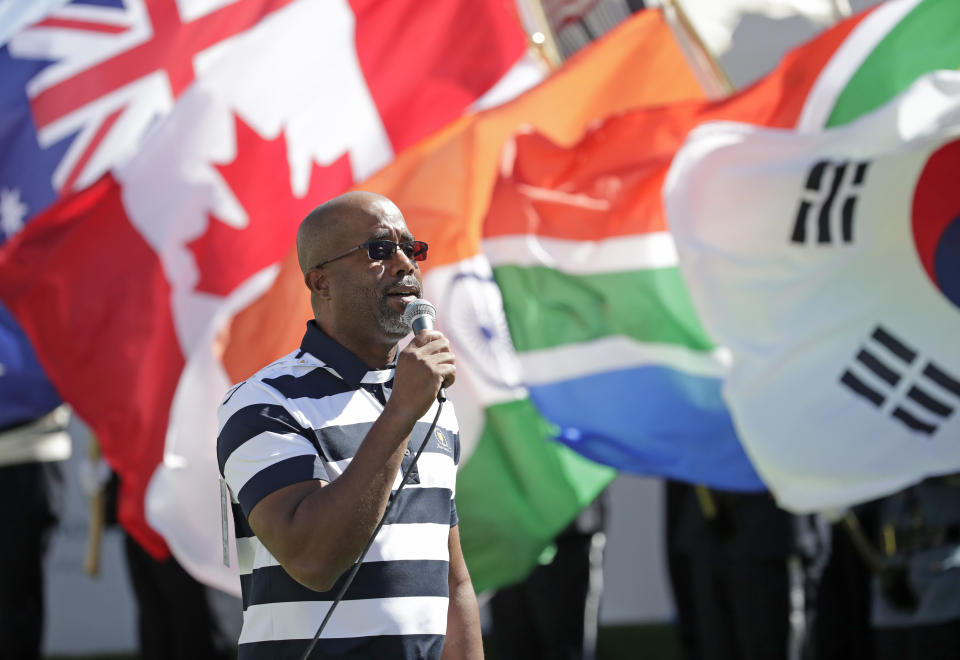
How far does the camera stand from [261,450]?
188 cm

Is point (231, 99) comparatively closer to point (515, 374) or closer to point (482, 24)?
point (482, 24)

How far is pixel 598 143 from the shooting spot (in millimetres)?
4453

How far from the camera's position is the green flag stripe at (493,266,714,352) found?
14.1 feet

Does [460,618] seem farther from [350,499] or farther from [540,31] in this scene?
[540,31]

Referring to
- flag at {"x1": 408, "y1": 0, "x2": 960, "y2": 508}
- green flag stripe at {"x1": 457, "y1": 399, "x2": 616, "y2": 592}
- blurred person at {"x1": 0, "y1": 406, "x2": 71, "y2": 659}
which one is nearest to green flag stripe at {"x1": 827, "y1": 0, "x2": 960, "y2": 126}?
flag at {"x1": 408, "y1": 0, "x2": 960, "y2": 508}

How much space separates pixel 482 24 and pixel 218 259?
58.0 inches

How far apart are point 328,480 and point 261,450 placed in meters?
0.11

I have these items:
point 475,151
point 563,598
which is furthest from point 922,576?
point 475,151

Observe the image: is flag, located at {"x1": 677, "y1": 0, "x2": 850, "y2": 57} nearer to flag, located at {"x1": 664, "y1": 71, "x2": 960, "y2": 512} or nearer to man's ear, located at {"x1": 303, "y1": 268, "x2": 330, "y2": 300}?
flag, located at {"x1": 664, "y1": 71, "x2": 960, "y2": 512}

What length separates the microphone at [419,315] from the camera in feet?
6.16

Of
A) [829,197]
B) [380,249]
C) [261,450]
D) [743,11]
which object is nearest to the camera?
[261,450]

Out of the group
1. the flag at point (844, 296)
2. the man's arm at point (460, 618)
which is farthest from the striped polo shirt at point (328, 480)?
the flag at point (844, 296)

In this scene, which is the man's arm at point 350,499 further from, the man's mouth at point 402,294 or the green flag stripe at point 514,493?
the green flag stripe at point 514,493

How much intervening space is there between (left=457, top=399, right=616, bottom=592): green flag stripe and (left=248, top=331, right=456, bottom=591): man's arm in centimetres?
234
